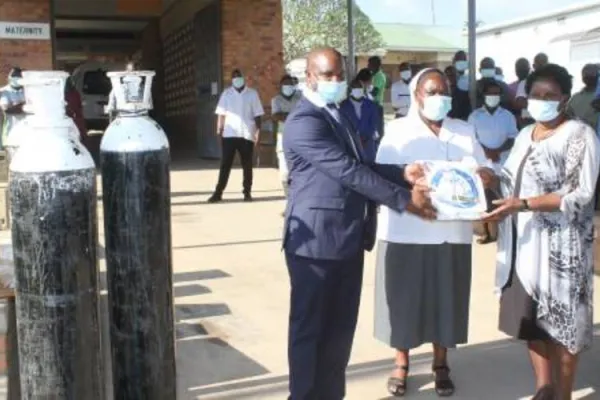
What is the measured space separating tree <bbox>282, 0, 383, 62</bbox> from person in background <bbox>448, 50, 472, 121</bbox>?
26.4 m

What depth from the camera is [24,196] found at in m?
2.11

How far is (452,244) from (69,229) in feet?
7.31

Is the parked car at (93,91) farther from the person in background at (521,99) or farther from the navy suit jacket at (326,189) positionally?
the navy suit jacket at (326,189)

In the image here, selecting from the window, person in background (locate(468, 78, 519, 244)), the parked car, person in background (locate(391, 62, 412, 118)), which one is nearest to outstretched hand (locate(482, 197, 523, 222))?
person in background (locate(468, 78, 519, 244))

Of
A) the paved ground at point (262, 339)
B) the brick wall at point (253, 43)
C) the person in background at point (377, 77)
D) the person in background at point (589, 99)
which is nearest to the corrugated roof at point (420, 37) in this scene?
the brick wall at point (253, 43)

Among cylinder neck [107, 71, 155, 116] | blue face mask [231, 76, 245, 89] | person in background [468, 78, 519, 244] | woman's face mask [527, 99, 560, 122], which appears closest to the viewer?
cylinder neck [107, 71, 155, 116]

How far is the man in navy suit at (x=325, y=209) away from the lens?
3.25 meters

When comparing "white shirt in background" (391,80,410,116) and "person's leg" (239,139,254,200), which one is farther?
"white shirt in background" (391,80,410,116)

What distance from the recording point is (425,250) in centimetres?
386

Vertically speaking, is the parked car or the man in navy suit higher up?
the parked car

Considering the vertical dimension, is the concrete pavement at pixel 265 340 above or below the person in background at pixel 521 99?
below

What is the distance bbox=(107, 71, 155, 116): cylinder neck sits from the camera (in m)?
2.33

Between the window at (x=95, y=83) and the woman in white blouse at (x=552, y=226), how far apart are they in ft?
60.1

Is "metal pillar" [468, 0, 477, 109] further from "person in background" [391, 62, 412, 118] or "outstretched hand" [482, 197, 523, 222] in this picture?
"outstretched hand" [482, 197, 523, 222]
